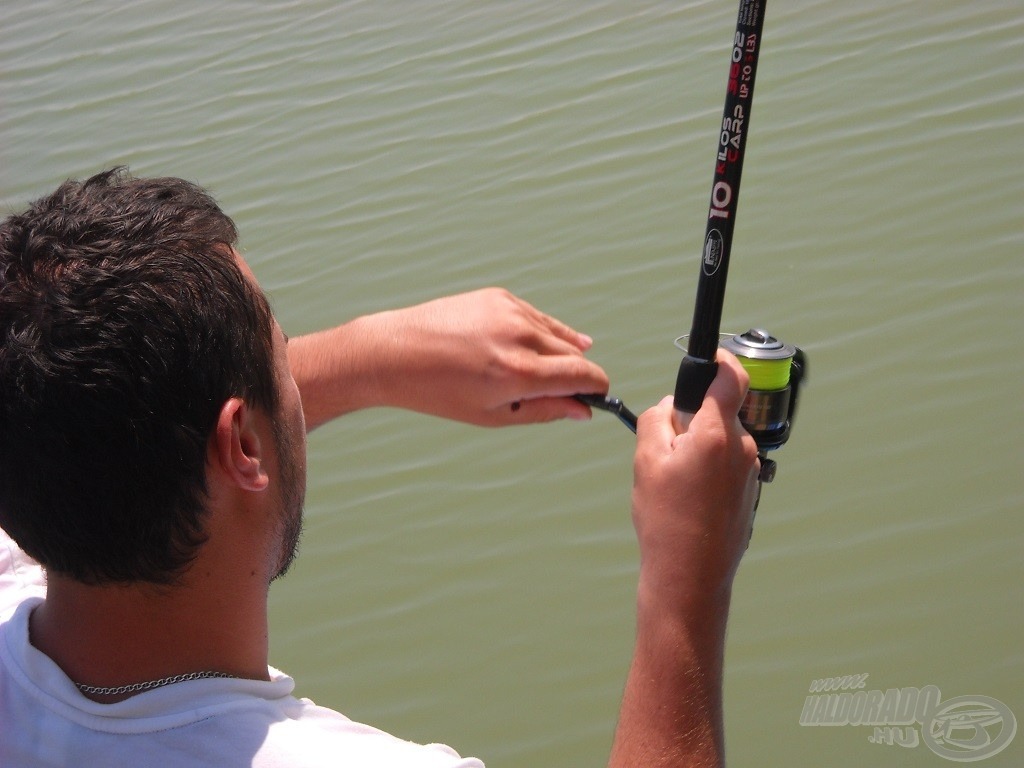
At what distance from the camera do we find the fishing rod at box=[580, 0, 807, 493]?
4.83 ft

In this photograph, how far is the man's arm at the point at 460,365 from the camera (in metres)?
1.85

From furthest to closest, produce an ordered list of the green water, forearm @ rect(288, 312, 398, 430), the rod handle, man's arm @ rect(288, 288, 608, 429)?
the green water < forearm @ rect(288, 312, 398, 430) < man's arm @ rect(288, 288, 608, 429) < the rod handle

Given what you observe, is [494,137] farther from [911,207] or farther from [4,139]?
[4,139]

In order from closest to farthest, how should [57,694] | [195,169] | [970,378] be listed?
1. [57,694]
2. [970,378]
3. [195,169]

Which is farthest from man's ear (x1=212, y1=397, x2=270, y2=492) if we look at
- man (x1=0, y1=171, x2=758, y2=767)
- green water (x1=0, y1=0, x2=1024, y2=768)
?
green water (x1=0, y1=0, x2=1024, y2=768)

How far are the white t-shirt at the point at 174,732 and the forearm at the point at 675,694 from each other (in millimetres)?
199

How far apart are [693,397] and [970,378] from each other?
2.27 metres

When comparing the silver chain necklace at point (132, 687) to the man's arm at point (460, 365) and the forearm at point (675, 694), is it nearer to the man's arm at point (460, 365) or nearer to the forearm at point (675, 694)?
the forearm at point (675, 694)

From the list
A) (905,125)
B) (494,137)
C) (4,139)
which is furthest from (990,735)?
(4,139)

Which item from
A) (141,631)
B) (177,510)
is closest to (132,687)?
(141,631)

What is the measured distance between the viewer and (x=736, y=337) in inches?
67.8

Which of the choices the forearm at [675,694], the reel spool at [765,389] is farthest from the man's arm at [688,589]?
the reel spool at [765,389]

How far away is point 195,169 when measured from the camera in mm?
5824

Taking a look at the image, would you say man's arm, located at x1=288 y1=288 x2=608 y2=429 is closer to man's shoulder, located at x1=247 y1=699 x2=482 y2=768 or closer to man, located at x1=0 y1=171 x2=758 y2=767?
man, located at x1=0 y1=171 x2=758 y2=767
